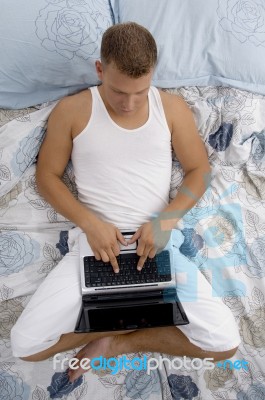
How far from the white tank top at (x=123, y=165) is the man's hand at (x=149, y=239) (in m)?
0.06

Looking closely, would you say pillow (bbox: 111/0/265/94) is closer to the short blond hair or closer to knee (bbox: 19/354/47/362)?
the short blond hair

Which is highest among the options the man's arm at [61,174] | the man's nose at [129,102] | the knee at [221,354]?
the man's nose at [129,102]

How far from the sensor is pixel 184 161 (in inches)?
58.5

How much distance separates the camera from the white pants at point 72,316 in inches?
51.7

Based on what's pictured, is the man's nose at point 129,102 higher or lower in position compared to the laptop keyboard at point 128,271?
higher

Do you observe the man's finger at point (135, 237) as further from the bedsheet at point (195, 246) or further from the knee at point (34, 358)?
the knee at point (34, 358)

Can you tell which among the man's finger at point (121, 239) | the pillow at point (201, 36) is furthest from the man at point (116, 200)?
the pillow at point (201, 36)

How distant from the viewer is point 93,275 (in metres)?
1.34

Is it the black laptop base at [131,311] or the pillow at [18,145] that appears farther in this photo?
the pillow at [18,145]

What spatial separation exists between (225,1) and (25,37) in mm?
579

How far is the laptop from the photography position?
1.30m

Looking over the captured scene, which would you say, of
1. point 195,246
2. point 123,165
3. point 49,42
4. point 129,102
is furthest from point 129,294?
point 49,42

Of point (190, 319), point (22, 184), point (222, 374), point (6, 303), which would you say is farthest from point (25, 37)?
point (222, 374)

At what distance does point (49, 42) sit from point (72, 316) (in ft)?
2.44
